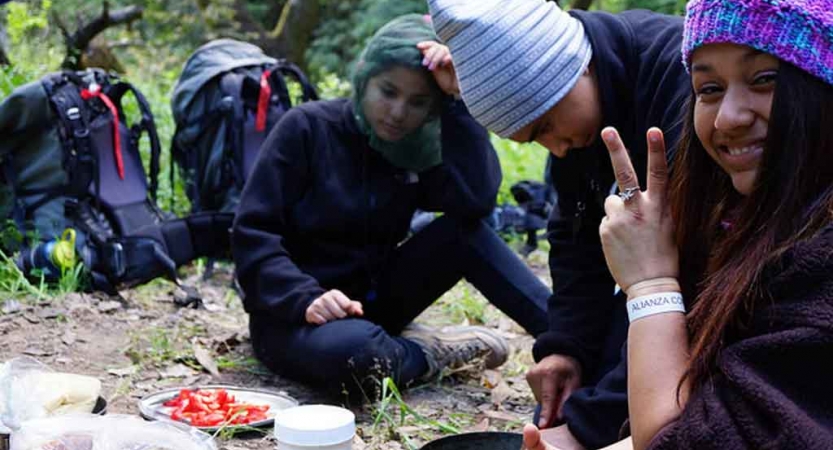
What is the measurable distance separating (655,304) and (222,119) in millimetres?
3923

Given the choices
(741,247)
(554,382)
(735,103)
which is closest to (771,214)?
(741,247)

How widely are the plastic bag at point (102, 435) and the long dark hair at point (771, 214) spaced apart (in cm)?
119

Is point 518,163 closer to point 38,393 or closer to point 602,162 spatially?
point 602,162

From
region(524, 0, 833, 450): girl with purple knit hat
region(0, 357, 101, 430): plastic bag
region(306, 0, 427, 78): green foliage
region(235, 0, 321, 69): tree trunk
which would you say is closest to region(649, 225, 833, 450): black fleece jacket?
region(524, 0, 833, 450): girl with purple knit hat

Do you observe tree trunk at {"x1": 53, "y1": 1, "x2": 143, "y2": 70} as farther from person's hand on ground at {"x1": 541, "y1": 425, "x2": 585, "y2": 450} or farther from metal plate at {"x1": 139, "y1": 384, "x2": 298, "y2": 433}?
person's hand on ground at {"x1": 541, "y1": 425, "x2": 585, "y2": 450}

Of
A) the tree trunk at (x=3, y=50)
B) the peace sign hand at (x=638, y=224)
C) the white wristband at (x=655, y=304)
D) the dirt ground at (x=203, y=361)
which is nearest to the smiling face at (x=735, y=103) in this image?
the peace sign hand at (x=638, y=224)

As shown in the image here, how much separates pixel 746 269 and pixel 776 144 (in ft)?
0.69

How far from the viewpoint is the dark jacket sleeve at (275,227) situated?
3350mm

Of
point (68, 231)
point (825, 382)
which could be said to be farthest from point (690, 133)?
point (68, 231)

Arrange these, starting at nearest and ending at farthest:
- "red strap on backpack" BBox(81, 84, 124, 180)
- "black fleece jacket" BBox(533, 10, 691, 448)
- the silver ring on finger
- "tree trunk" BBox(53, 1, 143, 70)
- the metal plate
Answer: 1. the silver ring on finger
2. "black fleece jacket" BBox(533, 10, 691, 448)
3. the metal plate
4. "red strap on backpack" BBox(81, 84, 124, 180)
5. "tree trunk" BBox(53, 1, 143, 70)

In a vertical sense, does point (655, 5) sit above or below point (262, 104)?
below

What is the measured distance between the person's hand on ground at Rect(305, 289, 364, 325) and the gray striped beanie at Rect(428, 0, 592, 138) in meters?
0.93

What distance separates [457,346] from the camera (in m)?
3.72

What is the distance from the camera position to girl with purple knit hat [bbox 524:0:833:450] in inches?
61.9
